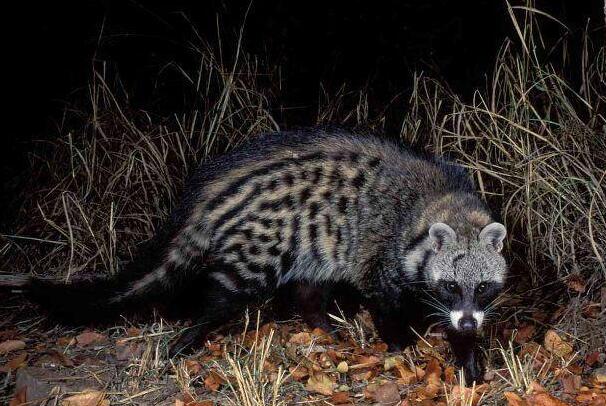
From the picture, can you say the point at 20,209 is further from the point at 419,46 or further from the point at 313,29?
the point at 419,46

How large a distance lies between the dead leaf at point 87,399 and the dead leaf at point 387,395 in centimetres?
153

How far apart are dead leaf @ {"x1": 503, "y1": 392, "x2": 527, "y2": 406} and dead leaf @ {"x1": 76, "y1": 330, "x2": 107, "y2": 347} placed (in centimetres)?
266

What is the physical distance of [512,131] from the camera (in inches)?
234

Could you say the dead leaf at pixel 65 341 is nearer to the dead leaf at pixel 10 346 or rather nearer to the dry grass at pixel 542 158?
the dead leaf at pixel 10 346

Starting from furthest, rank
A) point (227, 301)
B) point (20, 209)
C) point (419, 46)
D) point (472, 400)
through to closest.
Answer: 1. point (419, 46)
2. point (20, 209)
3. point (227, 301)
4. point (472, 400)

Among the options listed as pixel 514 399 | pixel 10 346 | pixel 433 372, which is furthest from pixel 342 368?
pixel 10 346

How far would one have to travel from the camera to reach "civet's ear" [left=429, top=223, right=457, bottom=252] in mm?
4762

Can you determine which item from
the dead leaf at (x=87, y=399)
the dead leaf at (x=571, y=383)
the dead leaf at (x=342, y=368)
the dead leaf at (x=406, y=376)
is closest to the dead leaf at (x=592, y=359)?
the dead leaf at (x=571, y=383)

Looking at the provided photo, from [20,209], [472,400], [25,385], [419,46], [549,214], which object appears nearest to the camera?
[472,400]

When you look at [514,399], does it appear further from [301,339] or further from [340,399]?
[301,339]

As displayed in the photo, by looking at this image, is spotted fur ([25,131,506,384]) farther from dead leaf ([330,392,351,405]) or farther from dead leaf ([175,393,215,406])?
dead leaf ([330,392,351,405])

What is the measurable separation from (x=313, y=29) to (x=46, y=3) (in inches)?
96.3

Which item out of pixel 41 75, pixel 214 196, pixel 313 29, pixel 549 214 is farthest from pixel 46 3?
pixel 549 214

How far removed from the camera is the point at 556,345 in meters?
4.85
